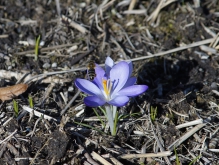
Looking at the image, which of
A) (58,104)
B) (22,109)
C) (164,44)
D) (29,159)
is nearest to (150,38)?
(164,44)

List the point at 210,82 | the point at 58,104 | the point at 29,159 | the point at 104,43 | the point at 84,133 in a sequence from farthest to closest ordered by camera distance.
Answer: the point at 104,43
the point at 210,82
the point at 58,104
the point at 84,133
the point at 29,159

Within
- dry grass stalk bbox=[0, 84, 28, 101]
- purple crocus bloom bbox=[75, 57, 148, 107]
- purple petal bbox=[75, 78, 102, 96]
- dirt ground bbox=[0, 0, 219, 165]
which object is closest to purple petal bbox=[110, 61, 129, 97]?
purple crocus bloom bbox=[75, 57, 148, 107]

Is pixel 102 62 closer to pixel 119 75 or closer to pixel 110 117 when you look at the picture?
pixel 119 75

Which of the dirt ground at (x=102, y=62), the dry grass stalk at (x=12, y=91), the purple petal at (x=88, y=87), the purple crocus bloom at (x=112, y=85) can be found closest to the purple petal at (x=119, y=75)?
the purple crocus bloom at (x=112, y=85)

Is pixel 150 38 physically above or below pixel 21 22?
below

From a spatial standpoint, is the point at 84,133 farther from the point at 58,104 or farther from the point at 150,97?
the point at 150,97

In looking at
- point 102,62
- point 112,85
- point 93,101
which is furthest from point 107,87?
point 102,62

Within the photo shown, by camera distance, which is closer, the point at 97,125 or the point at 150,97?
the point at 97,125

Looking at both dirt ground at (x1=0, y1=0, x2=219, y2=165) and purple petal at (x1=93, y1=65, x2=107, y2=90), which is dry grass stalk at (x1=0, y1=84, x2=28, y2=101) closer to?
dirt ground at (x1=0, y1=0, x2=219, y2=165)
